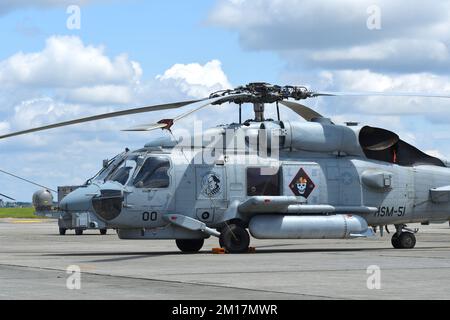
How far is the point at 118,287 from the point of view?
14773 mm

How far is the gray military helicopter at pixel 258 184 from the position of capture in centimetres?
2448

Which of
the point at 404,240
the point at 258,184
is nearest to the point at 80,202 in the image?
the point at 258,184

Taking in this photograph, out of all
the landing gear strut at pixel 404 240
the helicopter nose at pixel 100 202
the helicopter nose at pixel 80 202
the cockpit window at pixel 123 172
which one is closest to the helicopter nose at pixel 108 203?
the helicopter nose at pixel 100 202

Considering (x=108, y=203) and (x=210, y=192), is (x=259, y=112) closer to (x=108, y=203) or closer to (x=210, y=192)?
(x=210, y=192)

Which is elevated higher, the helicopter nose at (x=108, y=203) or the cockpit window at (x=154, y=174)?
the cockpit window at (x=154, y=174)

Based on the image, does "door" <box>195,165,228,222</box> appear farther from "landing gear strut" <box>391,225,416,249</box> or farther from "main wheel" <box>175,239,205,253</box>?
"landing gear strut" <box>391,225,416,249</box>

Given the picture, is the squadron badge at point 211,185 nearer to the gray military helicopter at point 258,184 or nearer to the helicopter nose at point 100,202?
the gray military helicopter at point 258,184

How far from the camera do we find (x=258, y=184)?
25.4m

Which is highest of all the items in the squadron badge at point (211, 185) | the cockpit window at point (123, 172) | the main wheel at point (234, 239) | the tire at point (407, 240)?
the cockpit window at point (123, 172)

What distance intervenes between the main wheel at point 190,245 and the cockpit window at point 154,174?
2453mm

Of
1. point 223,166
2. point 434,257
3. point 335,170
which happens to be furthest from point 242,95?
point 434,257
